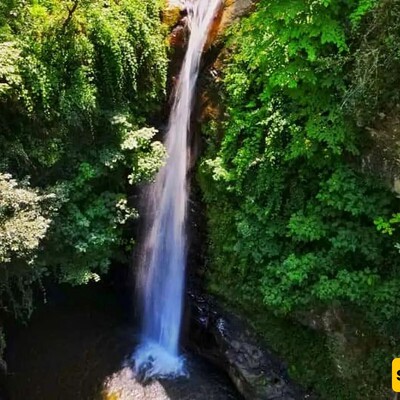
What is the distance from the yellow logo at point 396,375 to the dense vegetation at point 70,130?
11.5 feet

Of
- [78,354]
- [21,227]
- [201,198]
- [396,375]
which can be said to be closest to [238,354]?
[396,375]

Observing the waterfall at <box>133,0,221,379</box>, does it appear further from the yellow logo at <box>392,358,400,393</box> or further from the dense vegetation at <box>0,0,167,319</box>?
the yellow logo at <box>392,358,400,393</box>

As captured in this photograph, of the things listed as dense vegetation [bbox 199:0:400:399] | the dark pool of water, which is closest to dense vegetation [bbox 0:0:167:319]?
the dark pool of water

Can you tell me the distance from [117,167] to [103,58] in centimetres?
141

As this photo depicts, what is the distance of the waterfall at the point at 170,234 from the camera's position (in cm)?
651

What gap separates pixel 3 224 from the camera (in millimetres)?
4992

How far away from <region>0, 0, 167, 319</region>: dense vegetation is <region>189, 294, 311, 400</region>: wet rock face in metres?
1.61

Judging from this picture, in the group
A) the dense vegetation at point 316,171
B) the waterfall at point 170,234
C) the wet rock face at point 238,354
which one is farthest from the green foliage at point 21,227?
the wet rock face at point 238,354

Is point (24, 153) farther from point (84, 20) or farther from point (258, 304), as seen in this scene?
point (258, 304)

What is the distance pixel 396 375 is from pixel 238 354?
76.0 inches

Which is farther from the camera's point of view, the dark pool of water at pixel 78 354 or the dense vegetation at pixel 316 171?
the dark pool of water at pixel 78 354

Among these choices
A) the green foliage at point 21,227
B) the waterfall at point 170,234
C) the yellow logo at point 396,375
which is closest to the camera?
the yellow logo at point 396,375

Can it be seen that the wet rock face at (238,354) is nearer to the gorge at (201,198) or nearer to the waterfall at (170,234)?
the gorge at (201,198)

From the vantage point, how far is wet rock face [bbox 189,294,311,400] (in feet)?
18.0
